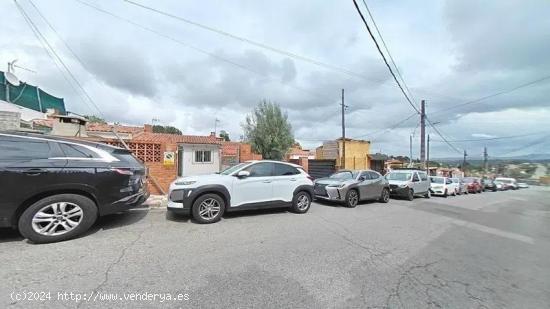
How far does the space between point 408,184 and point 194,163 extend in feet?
57.0

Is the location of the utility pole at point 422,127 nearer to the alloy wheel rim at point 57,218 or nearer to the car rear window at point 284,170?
the car rear window at point 284,170

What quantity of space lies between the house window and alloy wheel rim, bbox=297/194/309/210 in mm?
17254

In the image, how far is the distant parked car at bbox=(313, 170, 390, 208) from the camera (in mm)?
9281

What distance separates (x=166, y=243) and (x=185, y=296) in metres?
1.87

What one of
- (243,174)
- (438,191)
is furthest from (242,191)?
(438,191)

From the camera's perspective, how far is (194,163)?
2262 centimetres

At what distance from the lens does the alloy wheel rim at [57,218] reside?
408 cm

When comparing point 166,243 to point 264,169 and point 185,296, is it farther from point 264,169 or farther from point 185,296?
point 264,169

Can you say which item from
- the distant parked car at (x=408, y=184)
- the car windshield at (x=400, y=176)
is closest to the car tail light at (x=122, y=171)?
the distant parked car at (x=408, y=184)

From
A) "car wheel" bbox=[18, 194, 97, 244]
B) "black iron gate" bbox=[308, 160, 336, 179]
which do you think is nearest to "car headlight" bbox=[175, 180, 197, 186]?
"car wheel" bbox=[18, 194, 97, 244]

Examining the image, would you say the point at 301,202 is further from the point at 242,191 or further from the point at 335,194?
the point at 335,194

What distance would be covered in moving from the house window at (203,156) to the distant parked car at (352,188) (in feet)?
49.8

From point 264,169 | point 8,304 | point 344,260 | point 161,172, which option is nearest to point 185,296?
point 8,304

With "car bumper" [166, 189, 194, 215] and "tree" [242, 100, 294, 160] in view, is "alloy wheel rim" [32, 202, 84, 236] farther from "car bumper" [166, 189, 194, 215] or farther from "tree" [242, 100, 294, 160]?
"tree" [242, 100, 294, 160]
